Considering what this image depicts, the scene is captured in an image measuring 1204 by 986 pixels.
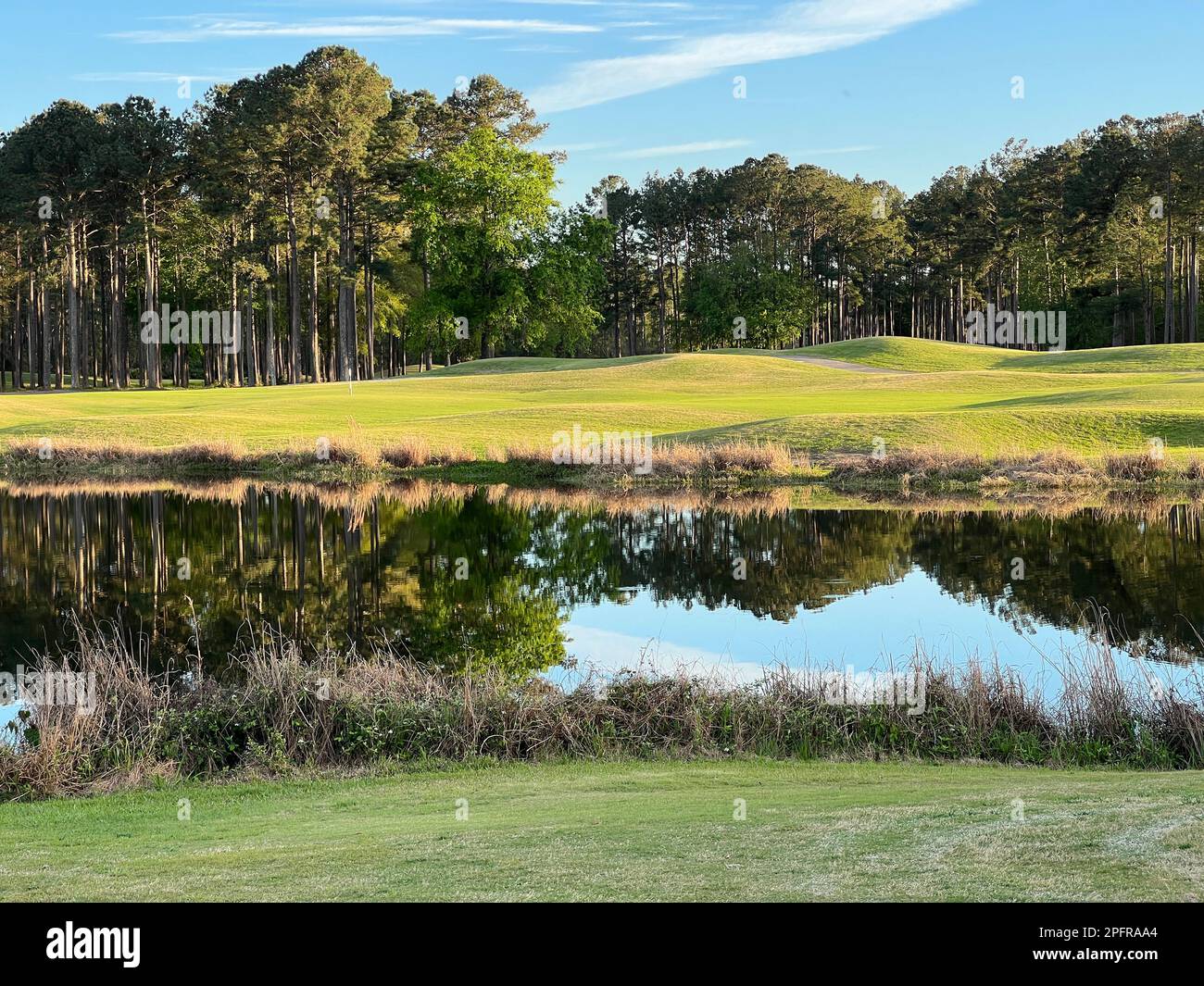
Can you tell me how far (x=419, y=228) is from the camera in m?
87.2

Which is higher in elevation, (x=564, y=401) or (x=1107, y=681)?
(x=564, y=401)

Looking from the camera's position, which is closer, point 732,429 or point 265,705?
point 265,705

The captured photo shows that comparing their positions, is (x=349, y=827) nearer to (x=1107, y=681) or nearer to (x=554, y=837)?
(x=554, y=837)

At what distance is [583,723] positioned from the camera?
14.0 m

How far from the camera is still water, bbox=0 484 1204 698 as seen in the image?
761 inches

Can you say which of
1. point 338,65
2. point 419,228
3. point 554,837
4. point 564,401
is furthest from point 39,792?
point 419,228

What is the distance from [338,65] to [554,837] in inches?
2938

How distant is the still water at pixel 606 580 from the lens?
63.4 feet
